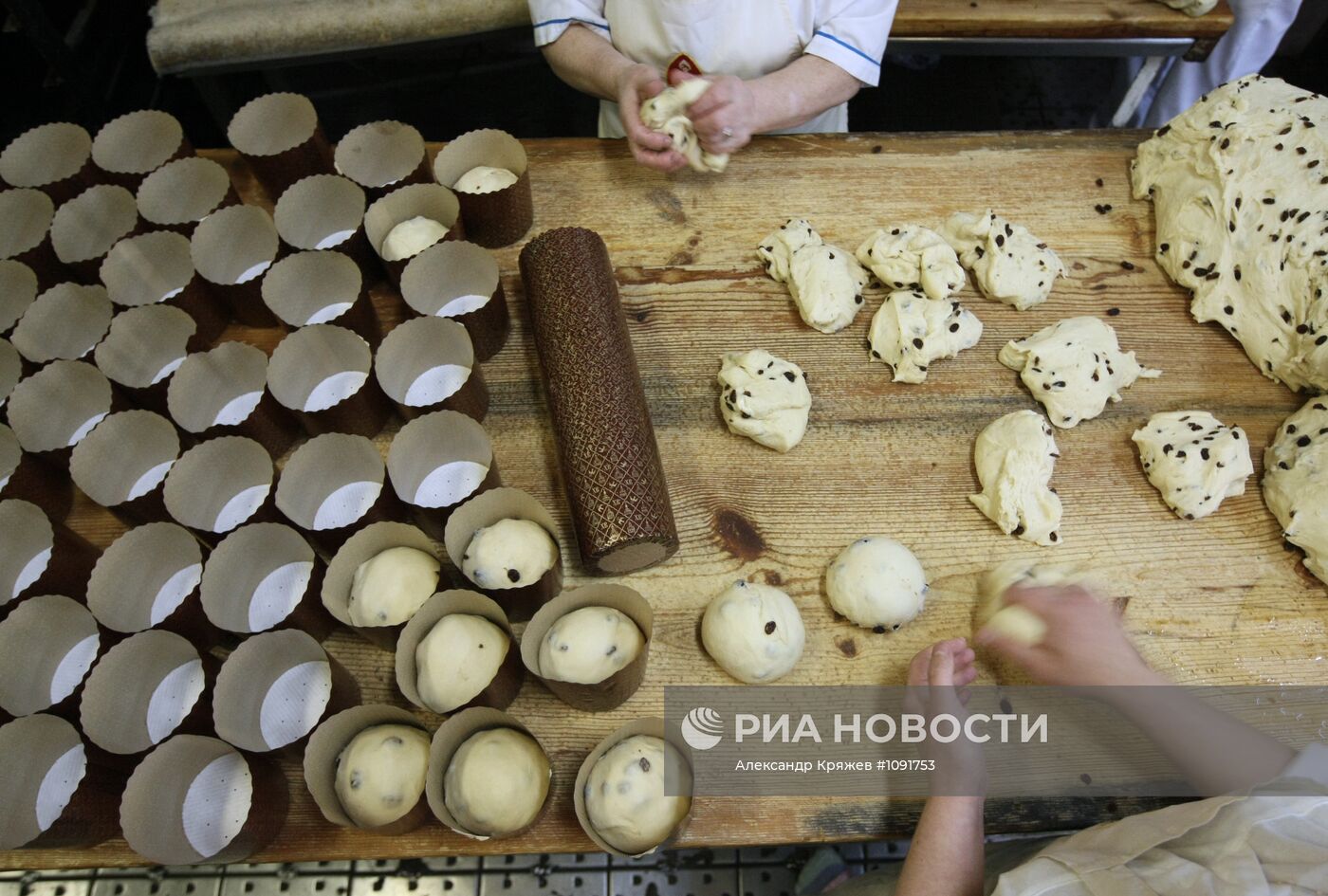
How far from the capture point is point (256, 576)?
4.83 feet

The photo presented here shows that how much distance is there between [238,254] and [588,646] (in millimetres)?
1205

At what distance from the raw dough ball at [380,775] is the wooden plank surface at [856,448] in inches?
3.4

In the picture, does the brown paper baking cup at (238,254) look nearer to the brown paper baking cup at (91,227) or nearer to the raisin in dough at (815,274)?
the brown paper baking cup at (91,227)

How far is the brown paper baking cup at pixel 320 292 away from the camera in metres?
1.67

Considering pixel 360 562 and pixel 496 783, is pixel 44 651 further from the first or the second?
pixel 496 783

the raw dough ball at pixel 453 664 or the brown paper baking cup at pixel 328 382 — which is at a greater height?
the brown paper baking cup at pixel 328 382

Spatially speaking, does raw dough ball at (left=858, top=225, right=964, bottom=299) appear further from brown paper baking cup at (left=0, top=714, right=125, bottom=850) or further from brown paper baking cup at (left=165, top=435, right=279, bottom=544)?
brown paper baking cup at (left=0, top=714, right=125, bottom=850)

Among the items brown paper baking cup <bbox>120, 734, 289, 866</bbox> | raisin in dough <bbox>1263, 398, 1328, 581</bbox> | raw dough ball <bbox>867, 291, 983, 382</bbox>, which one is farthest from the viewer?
raw dough ball <bbox>867, 291, 983, 382</bbox>

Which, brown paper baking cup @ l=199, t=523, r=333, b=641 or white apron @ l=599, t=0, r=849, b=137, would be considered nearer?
brown paper baking cup @ l=199, t=523, r=333, b=641

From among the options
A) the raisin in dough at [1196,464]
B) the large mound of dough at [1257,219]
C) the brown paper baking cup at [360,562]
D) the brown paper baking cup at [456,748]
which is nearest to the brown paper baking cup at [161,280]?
the brown paper baking cup at [360,562]

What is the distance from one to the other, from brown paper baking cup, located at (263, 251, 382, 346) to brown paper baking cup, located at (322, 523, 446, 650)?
0.47 meters

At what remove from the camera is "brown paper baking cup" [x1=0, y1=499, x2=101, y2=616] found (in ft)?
4.67

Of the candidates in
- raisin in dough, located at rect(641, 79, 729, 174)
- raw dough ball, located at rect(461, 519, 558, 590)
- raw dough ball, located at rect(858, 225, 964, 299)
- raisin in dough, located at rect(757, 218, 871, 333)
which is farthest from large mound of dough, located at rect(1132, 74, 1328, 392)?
raw dough ball, located at rect(461, 519, 558, 590)

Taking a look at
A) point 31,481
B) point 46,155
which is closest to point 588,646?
point 31,481
